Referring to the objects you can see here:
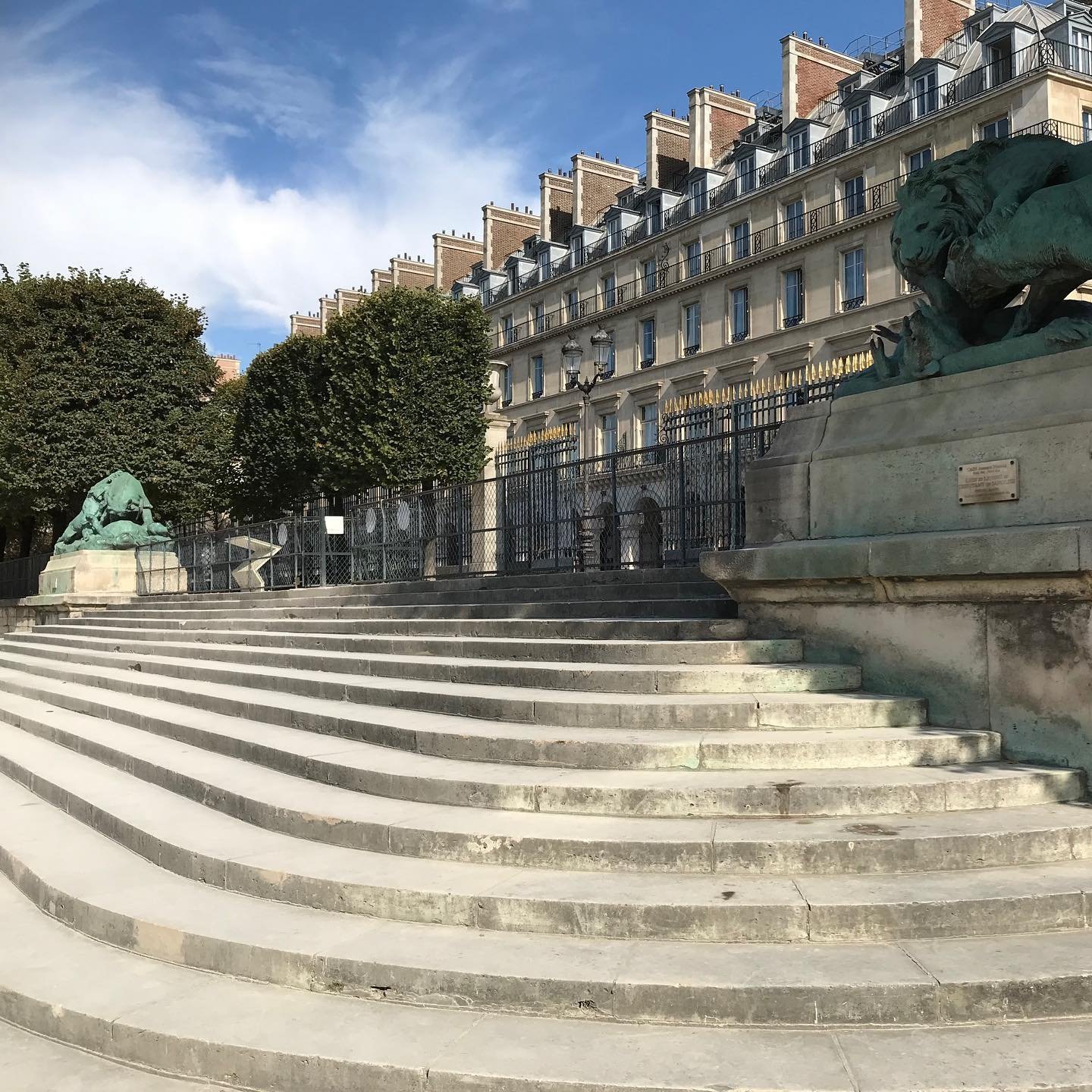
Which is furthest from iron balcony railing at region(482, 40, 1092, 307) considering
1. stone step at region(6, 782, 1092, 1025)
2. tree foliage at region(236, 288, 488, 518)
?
stone step at region(6, 782, 1092, 1025)

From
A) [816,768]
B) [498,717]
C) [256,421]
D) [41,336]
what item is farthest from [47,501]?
[816,768]

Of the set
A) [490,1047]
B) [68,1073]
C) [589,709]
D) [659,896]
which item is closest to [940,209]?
[589,709]

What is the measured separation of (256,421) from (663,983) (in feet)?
110

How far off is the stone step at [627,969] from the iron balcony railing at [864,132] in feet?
101

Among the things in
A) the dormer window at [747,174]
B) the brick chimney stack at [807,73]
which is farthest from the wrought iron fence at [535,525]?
the brick chimney stack at [807,73]

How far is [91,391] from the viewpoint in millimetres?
28250

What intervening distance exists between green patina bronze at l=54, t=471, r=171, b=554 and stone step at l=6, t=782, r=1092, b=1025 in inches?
775

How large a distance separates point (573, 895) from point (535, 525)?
976cm

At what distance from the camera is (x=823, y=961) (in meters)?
3.57

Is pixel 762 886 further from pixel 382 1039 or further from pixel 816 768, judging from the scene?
pixel 382 1039

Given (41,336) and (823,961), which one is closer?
(823,961)

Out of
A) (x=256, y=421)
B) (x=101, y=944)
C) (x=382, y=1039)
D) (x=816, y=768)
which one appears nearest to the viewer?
(x=382, y=1039)

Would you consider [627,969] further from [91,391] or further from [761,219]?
[761,219]

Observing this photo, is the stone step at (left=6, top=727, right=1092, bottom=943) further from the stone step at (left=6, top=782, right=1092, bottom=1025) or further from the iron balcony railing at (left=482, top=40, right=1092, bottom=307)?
the iron balcony railing at (left=482, top=40, right=1092, bottom=307)
